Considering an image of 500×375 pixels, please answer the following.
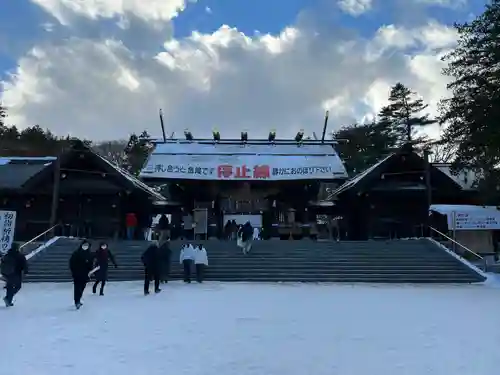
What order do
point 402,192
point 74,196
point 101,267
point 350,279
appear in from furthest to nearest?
point 74,196, point 402,192, point 350,279, point 101,267

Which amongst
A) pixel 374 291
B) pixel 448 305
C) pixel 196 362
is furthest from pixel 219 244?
pixel 196 362

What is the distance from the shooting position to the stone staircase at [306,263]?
17141 millimetres

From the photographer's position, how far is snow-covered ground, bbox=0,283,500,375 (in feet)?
19.3

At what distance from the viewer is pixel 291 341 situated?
23.8 feet

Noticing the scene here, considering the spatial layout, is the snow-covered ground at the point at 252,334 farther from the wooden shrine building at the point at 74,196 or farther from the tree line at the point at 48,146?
the tree line at the point at 48,146

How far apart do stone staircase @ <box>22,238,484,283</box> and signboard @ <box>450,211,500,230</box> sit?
1502 mm

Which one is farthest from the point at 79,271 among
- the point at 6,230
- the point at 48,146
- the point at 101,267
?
the point at 48,146

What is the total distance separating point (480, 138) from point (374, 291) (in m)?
8.92

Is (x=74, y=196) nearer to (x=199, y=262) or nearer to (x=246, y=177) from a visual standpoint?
(x=246, y=177)

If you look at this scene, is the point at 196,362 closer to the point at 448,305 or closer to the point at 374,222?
the point at 448,305

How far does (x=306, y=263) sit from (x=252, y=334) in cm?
1085

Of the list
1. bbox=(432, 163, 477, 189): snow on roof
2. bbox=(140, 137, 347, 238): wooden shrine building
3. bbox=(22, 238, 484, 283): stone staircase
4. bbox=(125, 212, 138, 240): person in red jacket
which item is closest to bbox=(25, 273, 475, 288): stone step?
bbox=(22, 238, 484, 283): stone staircase

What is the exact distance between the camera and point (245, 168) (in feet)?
80.5

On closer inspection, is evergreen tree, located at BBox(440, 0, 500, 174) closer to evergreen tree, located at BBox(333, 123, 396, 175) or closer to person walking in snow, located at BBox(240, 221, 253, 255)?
person walking in snow, located at BBox(240, 221, 253, 255)
